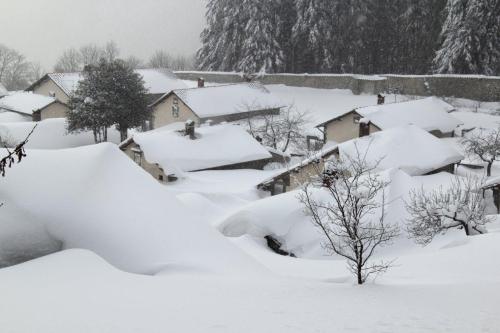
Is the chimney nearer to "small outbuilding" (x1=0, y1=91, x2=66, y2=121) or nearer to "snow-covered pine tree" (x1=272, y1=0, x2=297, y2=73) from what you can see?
"small outbuilding" (x1=0, y1=91, x2=66, y2=121)

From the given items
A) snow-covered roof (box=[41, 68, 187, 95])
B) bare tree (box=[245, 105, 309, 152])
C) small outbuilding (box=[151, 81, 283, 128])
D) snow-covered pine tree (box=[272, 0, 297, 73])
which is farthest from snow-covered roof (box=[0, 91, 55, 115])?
snow-covered pine tree (box=[272, 0, 297, 73])

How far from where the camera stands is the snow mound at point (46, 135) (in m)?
39.1

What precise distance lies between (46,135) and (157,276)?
3382cm

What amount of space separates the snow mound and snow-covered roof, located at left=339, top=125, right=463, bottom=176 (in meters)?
22.6

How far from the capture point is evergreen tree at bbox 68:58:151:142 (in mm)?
41219

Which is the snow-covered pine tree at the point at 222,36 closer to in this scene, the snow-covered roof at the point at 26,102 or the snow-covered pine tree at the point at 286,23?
the snow-covered pine tree at the point at 286,23

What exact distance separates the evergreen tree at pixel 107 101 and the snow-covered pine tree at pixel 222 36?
18521 mm

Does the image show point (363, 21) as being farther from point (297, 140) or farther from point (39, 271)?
point (39, 271)

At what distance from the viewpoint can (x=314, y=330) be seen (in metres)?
8.25

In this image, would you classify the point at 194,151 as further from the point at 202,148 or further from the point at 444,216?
the point at 444,216

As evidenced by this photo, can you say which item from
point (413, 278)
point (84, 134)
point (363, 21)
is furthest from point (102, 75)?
point (413, 278)

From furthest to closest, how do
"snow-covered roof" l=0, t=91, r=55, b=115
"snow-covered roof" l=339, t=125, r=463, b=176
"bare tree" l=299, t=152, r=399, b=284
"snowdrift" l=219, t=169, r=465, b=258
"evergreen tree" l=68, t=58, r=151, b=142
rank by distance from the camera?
"snow-covered roof" l=0, t=91, r=55, b=115, "evergreen tree" l=68, t=58, r=151, b=142, "snow-covered roof" l=339, t=125, r=463, b=176, "snowdrift" l=219, t=169, r=465, b=258, "bare tree" l=299, t=152, r=399, b=284

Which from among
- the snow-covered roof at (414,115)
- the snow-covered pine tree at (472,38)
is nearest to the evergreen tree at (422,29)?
the snow-covered pine tree at (472,38)

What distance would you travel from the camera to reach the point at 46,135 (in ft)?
135
